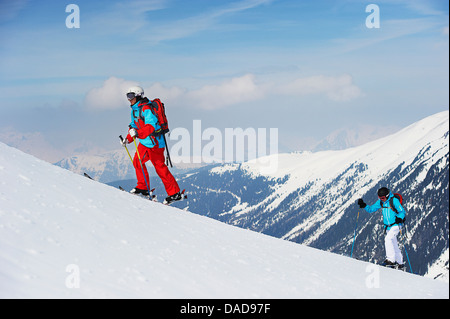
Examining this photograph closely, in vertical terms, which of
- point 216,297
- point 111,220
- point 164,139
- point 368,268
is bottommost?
point 368,268

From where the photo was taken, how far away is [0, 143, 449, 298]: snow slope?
23.9 feet

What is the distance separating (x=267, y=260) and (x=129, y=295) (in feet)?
12.2

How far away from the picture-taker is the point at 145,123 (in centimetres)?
1391

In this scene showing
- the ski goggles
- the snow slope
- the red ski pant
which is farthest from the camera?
the red ski pant

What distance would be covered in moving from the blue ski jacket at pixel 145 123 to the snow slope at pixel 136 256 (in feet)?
6.66

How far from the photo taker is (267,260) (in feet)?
32.7

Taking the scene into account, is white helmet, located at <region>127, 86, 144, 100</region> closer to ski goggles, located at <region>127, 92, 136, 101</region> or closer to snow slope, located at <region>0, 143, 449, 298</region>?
ski goggles, located at <region>127, 92, 136, 101</region>

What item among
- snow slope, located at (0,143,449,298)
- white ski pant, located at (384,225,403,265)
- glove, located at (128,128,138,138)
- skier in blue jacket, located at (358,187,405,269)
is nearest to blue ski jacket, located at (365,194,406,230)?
skier in blue jacket, located at (358,187,405,269)

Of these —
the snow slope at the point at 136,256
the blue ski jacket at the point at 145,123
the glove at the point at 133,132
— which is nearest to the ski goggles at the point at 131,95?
the blue ski jacket at the point at 145,123

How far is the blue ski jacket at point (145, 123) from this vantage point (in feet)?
45.4

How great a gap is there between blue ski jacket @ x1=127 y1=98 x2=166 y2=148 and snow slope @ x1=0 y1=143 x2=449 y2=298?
203 cm

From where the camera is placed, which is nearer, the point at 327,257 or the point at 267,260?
the point at 267,260
